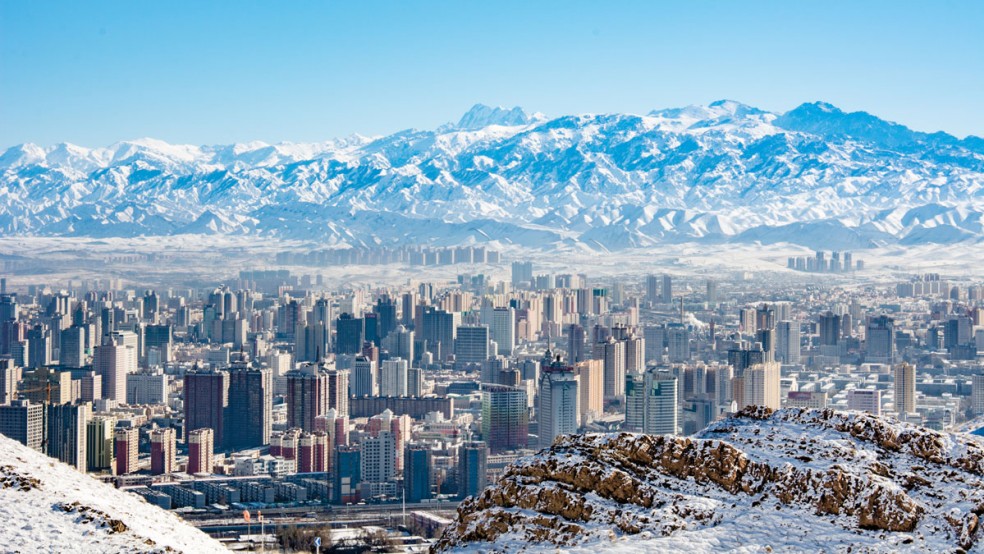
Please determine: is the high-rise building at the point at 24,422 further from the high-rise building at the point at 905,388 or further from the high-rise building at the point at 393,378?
the high-rise building at the point at 905,388

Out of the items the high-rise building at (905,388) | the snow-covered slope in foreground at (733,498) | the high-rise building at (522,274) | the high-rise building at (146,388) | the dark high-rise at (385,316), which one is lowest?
the high-rise building at (146,388)

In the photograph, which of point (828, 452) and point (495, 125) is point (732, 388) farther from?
point (495, 125)

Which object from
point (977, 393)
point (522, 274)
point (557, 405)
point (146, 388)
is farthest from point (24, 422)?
point (522, 274)

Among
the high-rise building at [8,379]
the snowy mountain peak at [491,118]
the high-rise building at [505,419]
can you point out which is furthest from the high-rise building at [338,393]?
the snowy mountain peak at [491,118]

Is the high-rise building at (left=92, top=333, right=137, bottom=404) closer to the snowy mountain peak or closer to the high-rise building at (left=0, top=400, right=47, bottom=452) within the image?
the high-rise building at (left=0, top=400, right=47, bottom=452)

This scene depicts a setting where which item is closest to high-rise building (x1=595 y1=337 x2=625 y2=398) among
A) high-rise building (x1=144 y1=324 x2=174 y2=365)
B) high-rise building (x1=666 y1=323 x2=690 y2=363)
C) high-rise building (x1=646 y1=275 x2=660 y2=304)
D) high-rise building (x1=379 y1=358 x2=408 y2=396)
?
high-rise building (x1=666 y1=323 x2=690 y2=363)

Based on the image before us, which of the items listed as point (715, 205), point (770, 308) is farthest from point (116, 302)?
point (715, 205)

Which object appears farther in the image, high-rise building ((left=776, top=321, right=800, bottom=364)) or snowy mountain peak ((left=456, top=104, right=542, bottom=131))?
snowy mountain peak ((left=456, top=104, right=542, bottom=131))
